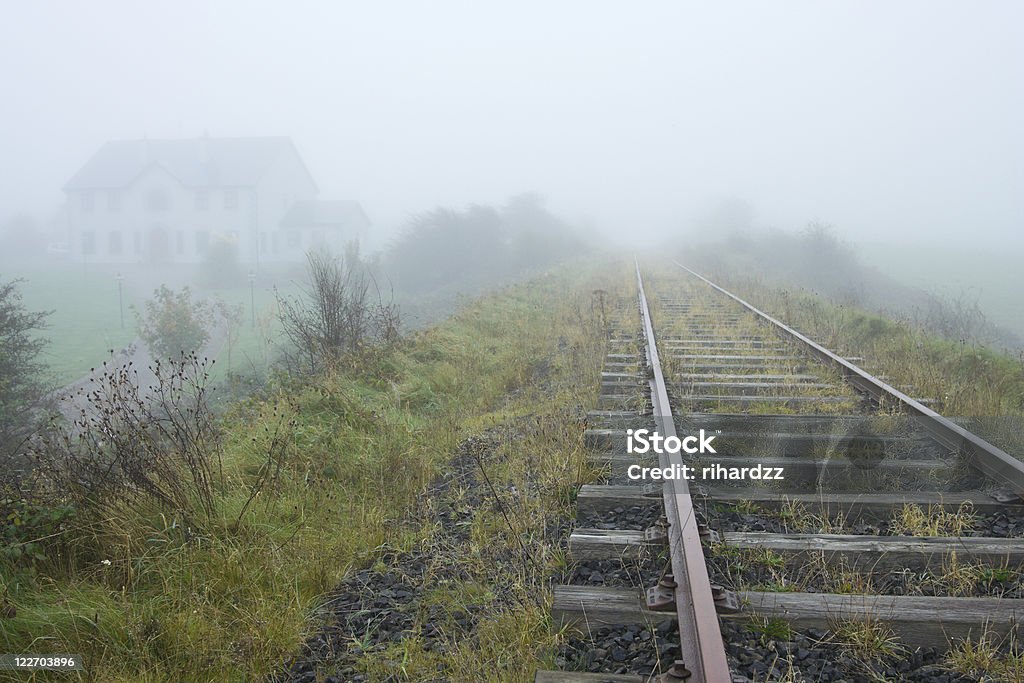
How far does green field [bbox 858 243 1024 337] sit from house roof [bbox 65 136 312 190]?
5126 centimetres

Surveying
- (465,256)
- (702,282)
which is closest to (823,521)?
(702,282)

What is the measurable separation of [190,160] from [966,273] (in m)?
65.2

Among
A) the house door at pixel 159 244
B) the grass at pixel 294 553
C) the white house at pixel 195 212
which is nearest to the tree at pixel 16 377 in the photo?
the grass at pixel 294 553

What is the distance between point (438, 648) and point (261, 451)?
2.88 meters

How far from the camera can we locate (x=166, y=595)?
3.38 meters

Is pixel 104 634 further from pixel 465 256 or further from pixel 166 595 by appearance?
pixel 465 256

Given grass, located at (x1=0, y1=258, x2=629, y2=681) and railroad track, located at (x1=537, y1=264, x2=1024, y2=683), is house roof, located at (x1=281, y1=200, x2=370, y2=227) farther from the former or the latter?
railroad track, located at (x1=537, y1=264, x2=1024, y2=683)

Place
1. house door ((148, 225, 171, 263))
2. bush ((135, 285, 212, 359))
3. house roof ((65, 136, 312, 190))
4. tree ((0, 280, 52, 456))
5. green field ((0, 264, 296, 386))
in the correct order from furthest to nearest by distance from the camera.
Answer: house roof ((65, 136, 312, 190)) → house door ((148, 225, 171, 263)) → green field ((0, 264, 296, 386)) → bush ((135, 285, 212, 359)) → tree ((0, 280, 52, 456))

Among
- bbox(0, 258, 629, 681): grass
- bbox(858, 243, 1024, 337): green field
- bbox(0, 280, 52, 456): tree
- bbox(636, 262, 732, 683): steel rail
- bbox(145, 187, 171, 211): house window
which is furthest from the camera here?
bbox(145, 187, 171, 211): house window

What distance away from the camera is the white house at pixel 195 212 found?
195 feet

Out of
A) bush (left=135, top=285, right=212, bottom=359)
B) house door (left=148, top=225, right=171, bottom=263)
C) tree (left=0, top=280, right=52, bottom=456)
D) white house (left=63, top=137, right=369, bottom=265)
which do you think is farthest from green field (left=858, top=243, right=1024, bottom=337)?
house door (left=148, top=225, right=171, bottom=263)

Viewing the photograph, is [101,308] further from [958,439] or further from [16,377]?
[958,439]

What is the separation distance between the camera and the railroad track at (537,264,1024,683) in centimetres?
262

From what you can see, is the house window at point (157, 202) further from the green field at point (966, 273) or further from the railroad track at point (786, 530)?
the railroad track at point (786, 530)
